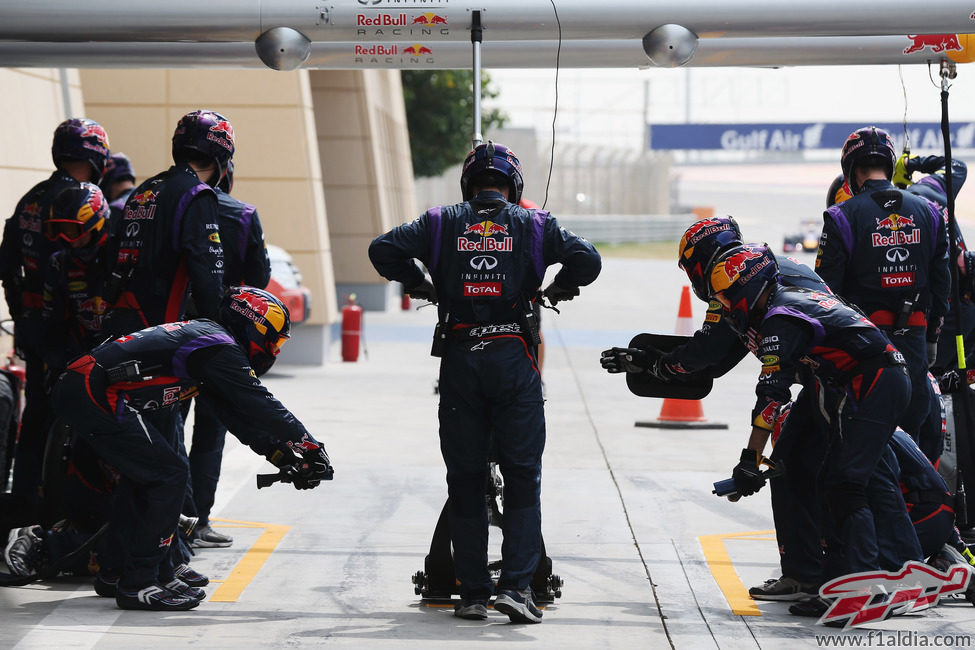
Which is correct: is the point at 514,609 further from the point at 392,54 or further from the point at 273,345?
the point at 392,54

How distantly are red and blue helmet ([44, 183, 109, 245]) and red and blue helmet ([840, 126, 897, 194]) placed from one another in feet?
13.3

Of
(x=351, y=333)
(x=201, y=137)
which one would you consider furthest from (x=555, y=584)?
(x=351, y=333)

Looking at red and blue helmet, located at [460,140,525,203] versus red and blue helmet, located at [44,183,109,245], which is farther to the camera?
red and blue helmet, located at [44,183,109,245]

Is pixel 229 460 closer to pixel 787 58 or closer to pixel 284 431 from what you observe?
pixel 284 431

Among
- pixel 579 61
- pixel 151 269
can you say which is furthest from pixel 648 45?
pixel 151 269

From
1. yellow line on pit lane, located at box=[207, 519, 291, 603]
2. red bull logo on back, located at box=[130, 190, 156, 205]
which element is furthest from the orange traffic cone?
red bull logo on back, located at box=[130, 190, 156, 205]

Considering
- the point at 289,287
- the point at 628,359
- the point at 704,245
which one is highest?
the point at 704,245

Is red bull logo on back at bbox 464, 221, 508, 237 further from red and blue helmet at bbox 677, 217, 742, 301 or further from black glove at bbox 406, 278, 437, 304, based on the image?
red and blue helmet at bbox 677, 217, 742, 301

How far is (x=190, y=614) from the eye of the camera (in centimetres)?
552

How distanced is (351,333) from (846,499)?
1154 cm

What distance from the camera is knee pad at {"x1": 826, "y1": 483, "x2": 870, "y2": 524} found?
5551 mm

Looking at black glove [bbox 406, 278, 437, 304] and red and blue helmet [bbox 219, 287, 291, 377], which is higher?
black glove [bbox 406, 278, 437, 304]

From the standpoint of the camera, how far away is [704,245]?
18.7 feet

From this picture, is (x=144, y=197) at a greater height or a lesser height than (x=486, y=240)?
greater
